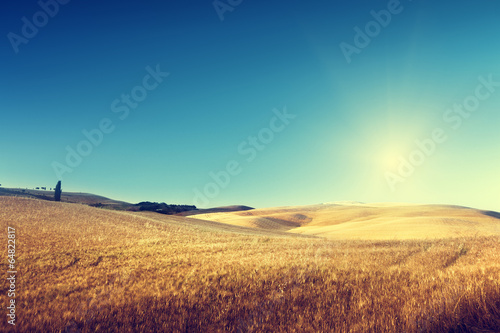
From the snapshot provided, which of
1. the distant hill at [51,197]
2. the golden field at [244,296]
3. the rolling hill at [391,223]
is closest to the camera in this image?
the golden field at [244,296]

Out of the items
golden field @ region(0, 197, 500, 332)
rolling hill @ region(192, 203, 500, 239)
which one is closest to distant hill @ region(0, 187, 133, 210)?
rolling hill @ region(192, 203, 500, 239)

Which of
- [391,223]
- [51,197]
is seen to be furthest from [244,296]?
[51,197]

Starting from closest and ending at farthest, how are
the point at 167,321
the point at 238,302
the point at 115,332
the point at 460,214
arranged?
1. the point at 115,332
2. the point at 167,321
3. the point at 238,302
4. the point at 460,214

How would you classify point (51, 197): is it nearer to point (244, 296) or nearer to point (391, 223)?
point (391, 223)

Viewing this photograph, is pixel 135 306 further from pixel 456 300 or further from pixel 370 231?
pixel 370 231

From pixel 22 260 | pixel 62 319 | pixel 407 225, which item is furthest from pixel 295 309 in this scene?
pixel 407 225

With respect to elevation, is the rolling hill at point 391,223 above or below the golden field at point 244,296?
below

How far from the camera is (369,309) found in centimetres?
478

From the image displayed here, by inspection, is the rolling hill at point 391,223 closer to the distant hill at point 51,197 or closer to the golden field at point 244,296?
the golden field at point 244,296

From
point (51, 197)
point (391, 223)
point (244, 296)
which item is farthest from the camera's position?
point (51, 197)

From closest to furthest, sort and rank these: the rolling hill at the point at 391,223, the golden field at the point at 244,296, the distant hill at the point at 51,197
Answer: the golden field at the point at 244,296 < the rolling hill at the point at 391,223 < the distant hill at the point at 51,197

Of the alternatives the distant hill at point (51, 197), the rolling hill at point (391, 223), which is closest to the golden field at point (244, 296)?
the rolling hill at point (391, 223)

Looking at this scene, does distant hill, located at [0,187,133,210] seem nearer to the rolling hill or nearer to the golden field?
the rolling hill

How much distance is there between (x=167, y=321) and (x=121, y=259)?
207 inches
